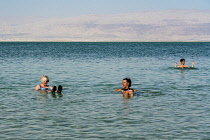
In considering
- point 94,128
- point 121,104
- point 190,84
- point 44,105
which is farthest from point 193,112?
point 190,84

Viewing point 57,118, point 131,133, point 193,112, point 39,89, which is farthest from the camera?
point 39,89

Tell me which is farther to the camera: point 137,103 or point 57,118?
point 137,103

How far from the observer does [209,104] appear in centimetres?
1922

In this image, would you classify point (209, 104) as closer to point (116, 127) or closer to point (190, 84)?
point (116, 127)

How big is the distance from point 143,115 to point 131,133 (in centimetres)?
290

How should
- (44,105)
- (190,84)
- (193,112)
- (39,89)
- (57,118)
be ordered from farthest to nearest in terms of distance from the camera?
1. (190,84)
2. (39,89)
3. (44,105)
4. (193,112)
5. (57,118)

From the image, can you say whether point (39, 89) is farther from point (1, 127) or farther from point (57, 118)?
point (1, 127)

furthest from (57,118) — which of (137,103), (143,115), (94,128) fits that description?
(137,103)

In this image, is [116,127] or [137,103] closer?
[116,127]

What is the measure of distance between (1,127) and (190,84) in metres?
17.1

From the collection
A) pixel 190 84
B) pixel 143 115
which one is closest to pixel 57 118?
pixel 143 115

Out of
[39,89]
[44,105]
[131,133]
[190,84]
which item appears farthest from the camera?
[190,84]

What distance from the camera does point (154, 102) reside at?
19844 millimetres

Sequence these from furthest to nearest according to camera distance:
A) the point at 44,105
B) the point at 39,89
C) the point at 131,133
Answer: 1. the point at 39,89
2. the point at 44,105
3. the point at 131,133
